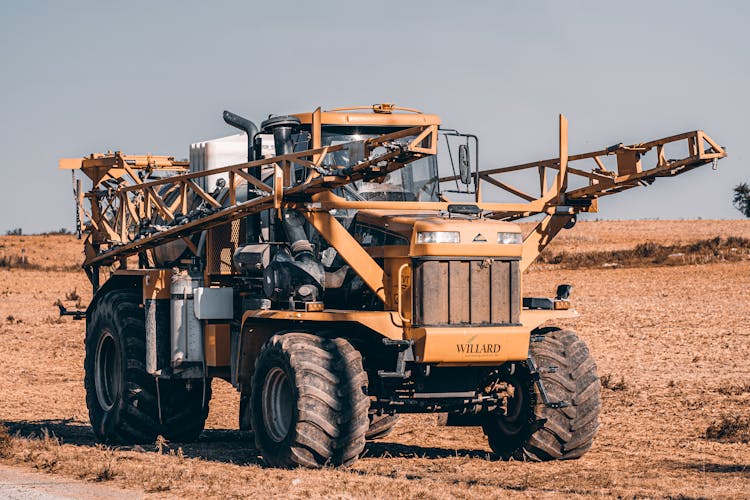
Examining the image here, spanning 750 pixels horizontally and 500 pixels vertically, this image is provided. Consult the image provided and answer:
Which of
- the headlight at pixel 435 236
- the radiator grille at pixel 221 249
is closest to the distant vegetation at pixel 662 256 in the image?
the radiator grille at pixel 221 249

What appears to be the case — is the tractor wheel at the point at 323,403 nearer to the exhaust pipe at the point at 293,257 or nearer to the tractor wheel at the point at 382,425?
the exhaust pipe at the point at 293,257

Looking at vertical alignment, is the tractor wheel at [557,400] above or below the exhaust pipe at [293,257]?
below

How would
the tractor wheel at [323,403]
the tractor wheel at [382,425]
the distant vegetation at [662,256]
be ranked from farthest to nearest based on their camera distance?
the distant vegetation at [662,256] → the tractor wheel at [382,425] → the tractor wheel at [323,403]

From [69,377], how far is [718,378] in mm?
10838

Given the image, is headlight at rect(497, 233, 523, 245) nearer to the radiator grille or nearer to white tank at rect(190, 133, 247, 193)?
the radiator grille

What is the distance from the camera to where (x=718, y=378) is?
20.5 m

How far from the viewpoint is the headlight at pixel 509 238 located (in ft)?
43.9

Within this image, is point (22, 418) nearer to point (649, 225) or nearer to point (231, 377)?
point (231, 377)

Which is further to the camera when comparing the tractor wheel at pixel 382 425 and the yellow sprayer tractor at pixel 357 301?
the tractor wheel at pixel 382 425

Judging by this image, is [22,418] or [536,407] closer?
[536,407]

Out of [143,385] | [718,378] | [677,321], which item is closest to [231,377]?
[143,385]

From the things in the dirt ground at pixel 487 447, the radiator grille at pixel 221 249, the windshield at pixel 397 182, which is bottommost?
the dirt ground at pixel 487 447

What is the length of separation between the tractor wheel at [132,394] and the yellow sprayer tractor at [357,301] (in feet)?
0.09

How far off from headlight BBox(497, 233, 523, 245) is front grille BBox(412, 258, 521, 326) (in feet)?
0.60
